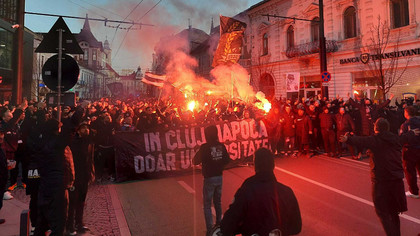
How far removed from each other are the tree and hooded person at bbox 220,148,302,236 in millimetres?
16819

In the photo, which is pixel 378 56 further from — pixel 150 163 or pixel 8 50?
pixel 8 50

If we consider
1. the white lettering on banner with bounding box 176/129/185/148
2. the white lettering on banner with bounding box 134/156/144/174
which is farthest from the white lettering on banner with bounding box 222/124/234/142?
the white lettering on banner with bounding box 134/156/144/174

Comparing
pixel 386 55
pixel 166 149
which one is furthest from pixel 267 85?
pixel 166 149


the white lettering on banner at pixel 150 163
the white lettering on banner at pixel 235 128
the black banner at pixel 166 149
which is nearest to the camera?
the black banner at pixel 166 149

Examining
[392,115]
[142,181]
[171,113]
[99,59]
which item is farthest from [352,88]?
[99,59]

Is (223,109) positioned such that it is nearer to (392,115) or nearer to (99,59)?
(392,115)

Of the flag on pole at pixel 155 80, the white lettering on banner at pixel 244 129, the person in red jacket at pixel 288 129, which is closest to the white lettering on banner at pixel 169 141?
the white lettering on banner at pixel 244 129

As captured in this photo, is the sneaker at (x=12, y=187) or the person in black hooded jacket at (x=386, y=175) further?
the sneaker at (x=12, y=187)

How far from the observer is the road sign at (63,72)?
181 inches

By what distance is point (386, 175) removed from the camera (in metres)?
3.80

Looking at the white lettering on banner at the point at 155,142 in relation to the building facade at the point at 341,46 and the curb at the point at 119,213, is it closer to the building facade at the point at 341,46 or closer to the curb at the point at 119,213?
the curb at the point at 119,213

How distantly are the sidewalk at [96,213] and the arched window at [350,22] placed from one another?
1921 cm

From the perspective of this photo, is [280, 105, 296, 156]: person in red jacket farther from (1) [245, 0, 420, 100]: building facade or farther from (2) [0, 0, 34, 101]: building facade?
(2) [0, 0, 34, 101]: building facade

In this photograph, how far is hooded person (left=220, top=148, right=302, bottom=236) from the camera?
2.23 meters
